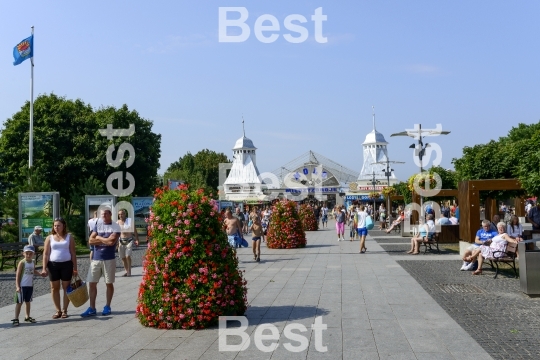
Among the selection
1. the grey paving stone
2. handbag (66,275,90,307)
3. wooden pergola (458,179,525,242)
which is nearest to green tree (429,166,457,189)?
wooden pergola (458,179,525,242)

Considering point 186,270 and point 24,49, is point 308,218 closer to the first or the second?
point 24,49

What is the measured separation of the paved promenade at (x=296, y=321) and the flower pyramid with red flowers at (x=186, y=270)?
0.25 metres

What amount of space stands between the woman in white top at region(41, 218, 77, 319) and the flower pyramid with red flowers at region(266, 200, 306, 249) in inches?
603

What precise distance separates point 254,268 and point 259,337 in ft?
30.5

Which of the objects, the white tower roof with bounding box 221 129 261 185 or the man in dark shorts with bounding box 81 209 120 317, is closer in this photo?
the man in dark shorts with bounding box 81 209 120 317

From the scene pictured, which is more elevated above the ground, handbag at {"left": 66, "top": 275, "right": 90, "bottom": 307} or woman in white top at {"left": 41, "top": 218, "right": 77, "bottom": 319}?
woman in white top at {"left": 41, "top": 218, "right": 77, "bottom": 319}

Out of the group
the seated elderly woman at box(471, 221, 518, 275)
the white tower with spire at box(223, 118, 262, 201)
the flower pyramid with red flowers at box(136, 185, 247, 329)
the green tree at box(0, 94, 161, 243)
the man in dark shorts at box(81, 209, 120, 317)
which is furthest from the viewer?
the white tower with spire at box(223, 118, 262, 201)

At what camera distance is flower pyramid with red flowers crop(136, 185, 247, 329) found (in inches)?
329

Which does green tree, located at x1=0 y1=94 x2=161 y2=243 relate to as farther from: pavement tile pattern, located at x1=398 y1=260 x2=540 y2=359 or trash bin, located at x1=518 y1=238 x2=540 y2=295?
trash bin, located at x1=518 y1=238 x2=540 y2=295

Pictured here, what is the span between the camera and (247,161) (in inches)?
5404

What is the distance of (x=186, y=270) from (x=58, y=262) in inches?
95.2

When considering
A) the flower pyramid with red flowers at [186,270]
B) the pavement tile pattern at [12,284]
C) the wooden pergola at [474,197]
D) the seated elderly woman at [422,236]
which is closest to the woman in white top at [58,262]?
the flower pyramid with red flowers at [186,270]

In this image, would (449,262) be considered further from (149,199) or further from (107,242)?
(149,199)

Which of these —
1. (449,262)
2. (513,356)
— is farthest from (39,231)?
(513,356)
